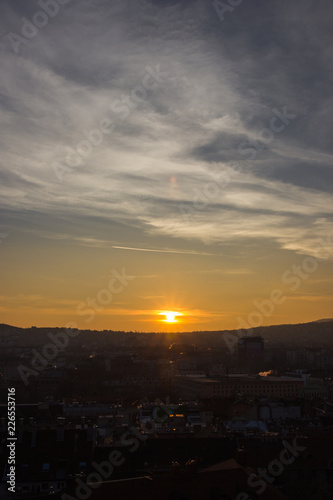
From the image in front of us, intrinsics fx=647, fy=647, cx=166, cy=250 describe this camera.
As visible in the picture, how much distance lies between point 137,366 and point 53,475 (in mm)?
132689

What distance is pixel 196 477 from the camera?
23.0 metres

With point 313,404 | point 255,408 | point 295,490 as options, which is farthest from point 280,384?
point 295,490

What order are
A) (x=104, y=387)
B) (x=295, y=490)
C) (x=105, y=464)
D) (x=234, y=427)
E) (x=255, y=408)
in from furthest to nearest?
(x=104, y=387)
(x=255, y=408)
(x=234, y=427)
(x=105, y=464)
(x=295, y=490)

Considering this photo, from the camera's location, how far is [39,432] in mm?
36188

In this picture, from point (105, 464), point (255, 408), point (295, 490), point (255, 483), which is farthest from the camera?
point (255, 408)

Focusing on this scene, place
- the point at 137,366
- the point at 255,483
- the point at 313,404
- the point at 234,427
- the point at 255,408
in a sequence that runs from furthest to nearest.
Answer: the point at 137,366
the point at 313,404
the point at 255,408
the point at 234,427
the point at 255,483

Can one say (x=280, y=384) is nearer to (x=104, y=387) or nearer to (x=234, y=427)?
(x=104, y=387)

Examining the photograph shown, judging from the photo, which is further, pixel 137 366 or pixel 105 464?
pixel 137 366

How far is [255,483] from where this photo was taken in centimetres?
2284

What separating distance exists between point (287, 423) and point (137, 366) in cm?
10883

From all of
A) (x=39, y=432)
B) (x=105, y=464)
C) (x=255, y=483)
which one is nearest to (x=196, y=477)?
(x=255, y=483)

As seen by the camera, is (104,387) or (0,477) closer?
(0,477)

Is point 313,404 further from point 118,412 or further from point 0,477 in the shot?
point 0,477

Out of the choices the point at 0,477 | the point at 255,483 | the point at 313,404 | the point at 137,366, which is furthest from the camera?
the point at 137,366
